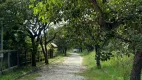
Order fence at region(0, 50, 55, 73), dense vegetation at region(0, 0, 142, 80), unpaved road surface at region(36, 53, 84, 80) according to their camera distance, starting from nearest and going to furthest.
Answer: dense vegetation at region(0, 0, 142, 80)
unpaved road surface at region(36, 53, 84, 80)
fence at region(0, 50, 55, 73)

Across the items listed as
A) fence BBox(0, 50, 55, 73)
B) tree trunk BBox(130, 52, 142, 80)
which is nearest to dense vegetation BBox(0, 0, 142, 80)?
tree trunk BBox(130, 52, 142, 80)

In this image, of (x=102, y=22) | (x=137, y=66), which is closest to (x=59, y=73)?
(x=137, y=66)

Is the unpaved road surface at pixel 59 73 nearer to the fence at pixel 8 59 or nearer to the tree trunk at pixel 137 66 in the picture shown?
the fence at pixel 8 59

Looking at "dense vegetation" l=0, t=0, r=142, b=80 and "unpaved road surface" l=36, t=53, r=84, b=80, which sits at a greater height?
"dense vegetation" l=0, t=0, r=142, b=80

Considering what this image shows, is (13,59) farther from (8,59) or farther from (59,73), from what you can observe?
(59,73)

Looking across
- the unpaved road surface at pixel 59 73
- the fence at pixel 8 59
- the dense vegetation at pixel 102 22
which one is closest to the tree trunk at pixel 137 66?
the dense vegetation at pixel 102 22

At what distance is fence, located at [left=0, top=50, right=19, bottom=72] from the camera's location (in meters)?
16.5

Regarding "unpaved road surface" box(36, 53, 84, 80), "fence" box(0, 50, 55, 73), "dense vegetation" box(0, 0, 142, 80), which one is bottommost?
"unpaved road surface" box(36, 53, 84, 80)

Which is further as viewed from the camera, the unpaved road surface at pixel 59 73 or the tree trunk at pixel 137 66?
the unpaved road surface at pixel 59 73

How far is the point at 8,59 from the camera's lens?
1819 cm

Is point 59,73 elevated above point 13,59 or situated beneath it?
situated beneath

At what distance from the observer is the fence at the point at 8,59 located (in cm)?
1652

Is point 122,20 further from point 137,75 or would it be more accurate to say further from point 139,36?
point 137,75

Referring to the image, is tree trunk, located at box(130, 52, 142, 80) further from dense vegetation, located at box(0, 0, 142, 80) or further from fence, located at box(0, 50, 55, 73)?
fence, located at box(0, 50, 55, 73)
